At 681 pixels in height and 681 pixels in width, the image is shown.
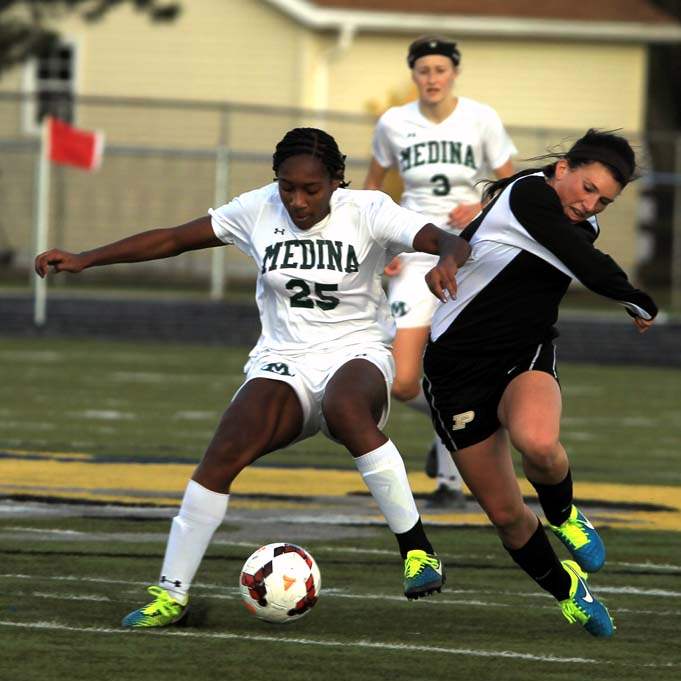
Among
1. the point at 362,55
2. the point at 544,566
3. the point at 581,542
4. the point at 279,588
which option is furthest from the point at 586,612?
the point at 362,55

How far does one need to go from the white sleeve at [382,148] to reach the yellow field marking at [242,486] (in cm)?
186

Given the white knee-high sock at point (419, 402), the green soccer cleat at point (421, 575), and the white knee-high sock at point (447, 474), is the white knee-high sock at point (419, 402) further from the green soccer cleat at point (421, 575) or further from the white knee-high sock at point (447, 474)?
the green soccer cleat at point (421, 575)

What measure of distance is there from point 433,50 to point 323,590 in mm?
3792

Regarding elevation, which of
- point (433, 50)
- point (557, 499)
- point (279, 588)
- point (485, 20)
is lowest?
point (279, 588)

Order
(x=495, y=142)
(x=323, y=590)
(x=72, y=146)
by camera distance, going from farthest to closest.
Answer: (x=72, y=146) → (x=495, y=142) → (x=323, y=590)

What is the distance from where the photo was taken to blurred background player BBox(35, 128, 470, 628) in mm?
7004

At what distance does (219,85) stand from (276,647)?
26.4 metres

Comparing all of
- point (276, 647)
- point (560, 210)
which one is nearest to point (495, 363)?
point (560, 210)

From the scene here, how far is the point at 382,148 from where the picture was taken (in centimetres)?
1102

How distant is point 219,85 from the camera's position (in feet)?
107

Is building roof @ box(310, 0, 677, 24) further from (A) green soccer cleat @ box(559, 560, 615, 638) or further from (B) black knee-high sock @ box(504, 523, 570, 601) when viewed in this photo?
(A) green soccer cleat @ box(559, 560, 615, 638)

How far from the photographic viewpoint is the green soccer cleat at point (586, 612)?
22.8ft

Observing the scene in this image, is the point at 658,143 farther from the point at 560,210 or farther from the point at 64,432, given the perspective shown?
the point at 560,210

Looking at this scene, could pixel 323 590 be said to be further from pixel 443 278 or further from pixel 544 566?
pixel 443 278
